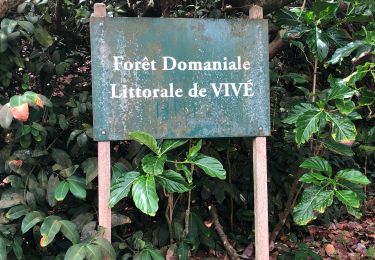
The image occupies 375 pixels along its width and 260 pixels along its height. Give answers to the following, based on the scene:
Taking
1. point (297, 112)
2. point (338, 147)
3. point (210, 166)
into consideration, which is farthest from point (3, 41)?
point (338, 147)

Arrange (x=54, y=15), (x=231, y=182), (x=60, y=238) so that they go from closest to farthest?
(x=60, y=238) < (x=54, y=15) < (x=231, y=182)

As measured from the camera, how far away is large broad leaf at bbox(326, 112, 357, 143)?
233 cm

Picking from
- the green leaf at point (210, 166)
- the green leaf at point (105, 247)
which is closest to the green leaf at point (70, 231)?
the green leaf at point (105, 247)

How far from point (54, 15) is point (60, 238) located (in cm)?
134

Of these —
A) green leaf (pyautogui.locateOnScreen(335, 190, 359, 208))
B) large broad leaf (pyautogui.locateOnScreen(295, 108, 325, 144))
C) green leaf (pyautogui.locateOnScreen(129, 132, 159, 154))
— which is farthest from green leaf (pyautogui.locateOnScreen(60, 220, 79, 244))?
green leaf (pyautogui.locateOnScreen(335, 190, 359, 208))

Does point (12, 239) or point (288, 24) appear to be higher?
point (288, 24)

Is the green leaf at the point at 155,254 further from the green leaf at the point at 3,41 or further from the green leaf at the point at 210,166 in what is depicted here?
the green leaf at the point at 3,41

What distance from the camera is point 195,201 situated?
3086 mm

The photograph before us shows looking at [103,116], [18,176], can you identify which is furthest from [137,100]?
[18,176]

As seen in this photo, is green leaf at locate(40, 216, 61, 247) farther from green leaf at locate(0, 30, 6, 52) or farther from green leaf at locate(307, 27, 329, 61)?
green leaf at locate(307, 27, 329, 61)

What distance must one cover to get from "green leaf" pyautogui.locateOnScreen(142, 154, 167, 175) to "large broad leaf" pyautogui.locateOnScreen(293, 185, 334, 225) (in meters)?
0.75

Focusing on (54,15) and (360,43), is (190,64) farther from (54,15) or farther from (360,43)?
(54,15)

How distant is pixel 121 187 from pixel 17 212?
1.86ft

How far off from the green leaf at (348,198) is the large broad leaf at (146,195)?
3.00 feet
